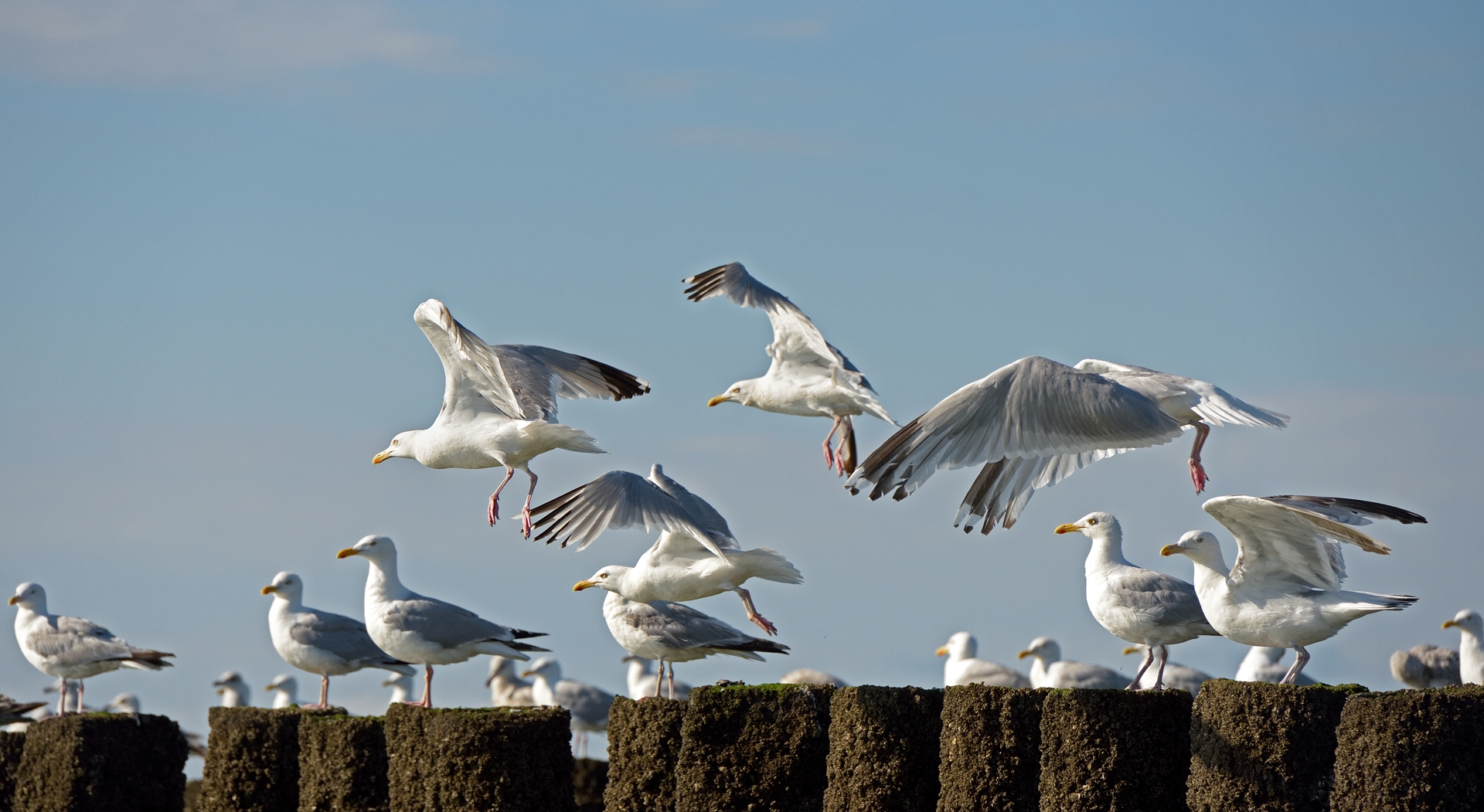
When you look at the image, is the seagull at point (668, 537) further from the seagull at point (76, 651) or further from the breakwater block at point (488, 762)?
the seagull at point (76, 651)

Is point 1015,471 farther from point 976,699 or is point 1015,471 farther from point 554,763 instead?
point 554,763

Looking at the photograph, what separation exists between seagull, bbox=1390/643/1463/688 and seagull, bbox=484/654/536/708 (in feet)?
39.8

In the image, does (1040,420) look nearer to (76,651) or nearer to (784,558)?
(784,558)

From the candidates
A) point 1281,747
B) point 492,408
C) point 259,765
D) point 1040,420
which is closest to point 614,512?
point 492,408

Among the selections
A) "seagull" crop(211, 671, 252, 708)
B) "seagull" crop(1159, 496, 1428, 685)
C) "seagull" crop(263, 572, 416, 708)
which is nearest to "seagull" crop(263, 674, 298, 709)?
"seagull" crop(211, 671, 252, 708)

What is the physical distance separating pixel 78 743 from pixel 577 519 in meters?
4.83

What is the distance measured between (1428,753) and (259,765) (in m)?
9.07

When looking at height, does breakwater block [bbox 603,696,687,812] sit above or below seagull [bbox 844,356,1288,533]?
below

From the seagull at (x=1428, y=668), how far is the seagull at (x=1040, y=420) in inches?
362

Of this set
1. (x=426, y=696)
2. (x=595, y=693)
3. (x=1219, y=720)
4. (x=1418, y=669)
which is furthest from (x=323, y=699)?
(x=1418, y=669)

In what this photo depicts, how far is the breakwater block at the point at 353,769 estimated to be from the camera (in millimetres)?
12578

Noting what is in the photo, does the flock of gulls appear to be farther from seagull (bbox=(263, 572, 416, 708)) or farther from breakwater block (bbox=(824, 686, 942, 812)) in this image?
breakwater block (bbox=(824, 686, 942, 812))

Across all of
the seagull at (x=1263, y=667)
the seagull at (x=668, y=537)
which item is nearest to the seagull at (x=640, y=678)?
the seagull at (x=1263, y=667)

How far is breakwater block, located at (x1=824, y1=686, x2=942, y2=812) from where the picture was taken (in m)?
10.2
